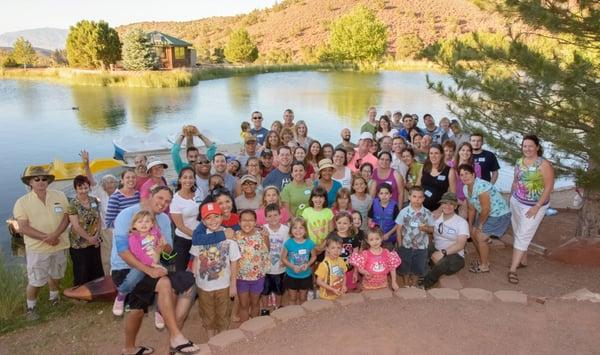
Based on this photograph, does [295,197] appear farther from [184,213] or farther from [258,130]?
[258,130]

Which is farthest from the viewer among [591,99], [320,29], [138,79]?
[320,29]

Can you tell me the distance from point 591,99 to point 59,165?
10614 mm

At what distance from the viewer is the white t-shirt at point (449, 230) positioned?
4.71 m

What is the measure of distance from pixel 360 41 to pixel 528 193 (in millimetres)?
57033

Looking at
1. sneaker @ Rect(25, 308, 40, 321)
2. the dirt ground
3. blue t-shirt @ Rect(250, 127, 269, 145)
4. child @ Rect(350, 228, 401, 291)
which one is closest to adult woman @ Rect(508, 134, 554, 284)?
the dirt ground

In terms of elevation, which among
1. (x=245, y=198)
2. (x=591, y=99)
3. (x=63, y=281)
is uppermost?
(x=591, y=99)

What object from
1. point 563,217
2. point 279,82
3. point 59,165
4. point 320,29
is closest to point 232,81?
point 279,82

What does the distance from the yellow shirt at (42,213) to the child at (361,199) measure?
3049mm

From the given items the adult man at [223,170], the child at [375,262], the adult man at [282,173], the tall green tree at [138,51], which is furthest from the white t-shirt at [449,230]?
the tall green tree at [138,51]

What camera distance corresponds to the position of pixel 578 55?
473cm

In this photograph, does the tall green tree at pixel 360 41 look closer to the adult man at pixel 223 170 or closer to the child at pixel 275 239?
the adult man at pixel 223 170

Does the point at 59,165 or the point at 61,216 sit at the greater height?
the point at 61,216

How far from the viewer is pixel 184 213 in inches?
175

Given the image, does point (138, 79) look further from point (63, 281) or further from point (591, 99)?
point (591, 99)
